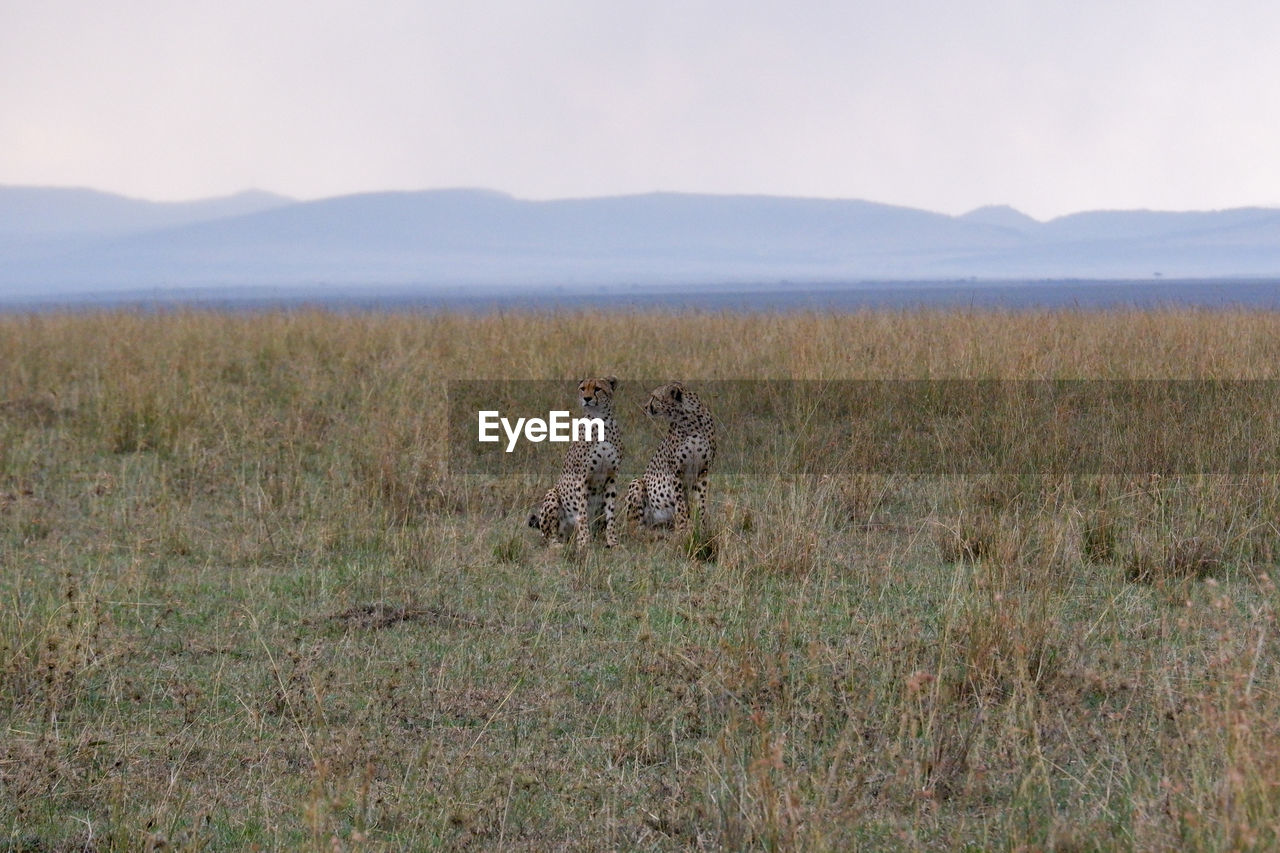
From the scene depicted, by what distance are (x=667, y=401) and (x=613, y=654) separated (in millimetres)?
1975

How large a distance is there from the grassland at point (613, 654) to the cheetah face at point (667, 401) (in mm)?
658

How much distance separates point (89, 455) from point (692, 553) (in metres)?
5.01

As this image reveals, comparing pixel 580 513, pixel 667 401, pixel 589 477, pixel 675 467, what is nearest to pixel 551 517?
pixel 580 513

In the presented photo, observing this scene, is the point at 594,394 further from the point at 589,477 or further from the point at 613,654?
the point at 613,654

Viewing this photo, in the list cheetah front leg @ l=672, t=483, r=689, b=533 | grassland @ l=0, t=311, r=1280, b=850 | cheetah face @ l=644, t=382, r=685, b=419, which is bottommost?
grassland @ l=0, t=311, r=1280, b=850

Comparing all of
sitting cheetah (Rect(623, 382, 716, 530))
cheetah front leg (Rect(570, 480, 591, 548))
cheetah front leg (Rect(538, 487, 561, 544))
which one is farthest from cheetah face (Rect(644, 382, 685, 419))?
cheetah front leg (Rect(538, 487, 561, 544))

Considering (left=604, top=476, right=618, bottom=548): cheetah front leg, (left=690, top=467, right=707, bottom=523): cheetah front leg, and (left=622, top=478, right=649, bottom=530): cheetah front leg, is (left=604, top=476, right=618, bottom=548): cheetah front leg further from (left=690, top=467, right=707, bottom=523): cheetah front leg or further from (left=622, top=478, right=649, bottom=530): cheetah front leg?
(left=690, top=467, right=707, bottom=523): cheetah front leg

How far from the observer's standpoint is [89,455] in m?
9.30

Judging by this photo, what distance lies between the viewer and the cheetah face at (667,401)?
6699 mm

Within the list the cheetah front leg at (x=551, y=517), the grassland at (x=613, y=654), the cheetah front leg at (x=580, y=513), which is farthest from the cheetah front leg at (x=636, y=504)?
the cheetah front leg at (x=551, y=517)

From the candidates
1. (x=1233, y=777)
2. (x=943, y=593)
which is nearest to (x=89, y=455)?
(x=943, y=593)

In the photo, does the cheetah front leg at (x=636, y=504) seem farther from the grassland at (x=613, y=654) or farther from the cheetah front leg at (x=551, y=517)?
the cheetah front leg at (x=551, y=517)

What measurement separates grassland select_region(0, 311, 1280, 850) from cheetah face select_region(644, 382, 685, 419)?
66 centimetres

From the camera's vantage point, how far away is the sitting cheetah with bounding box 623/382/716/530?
21.8 feet
